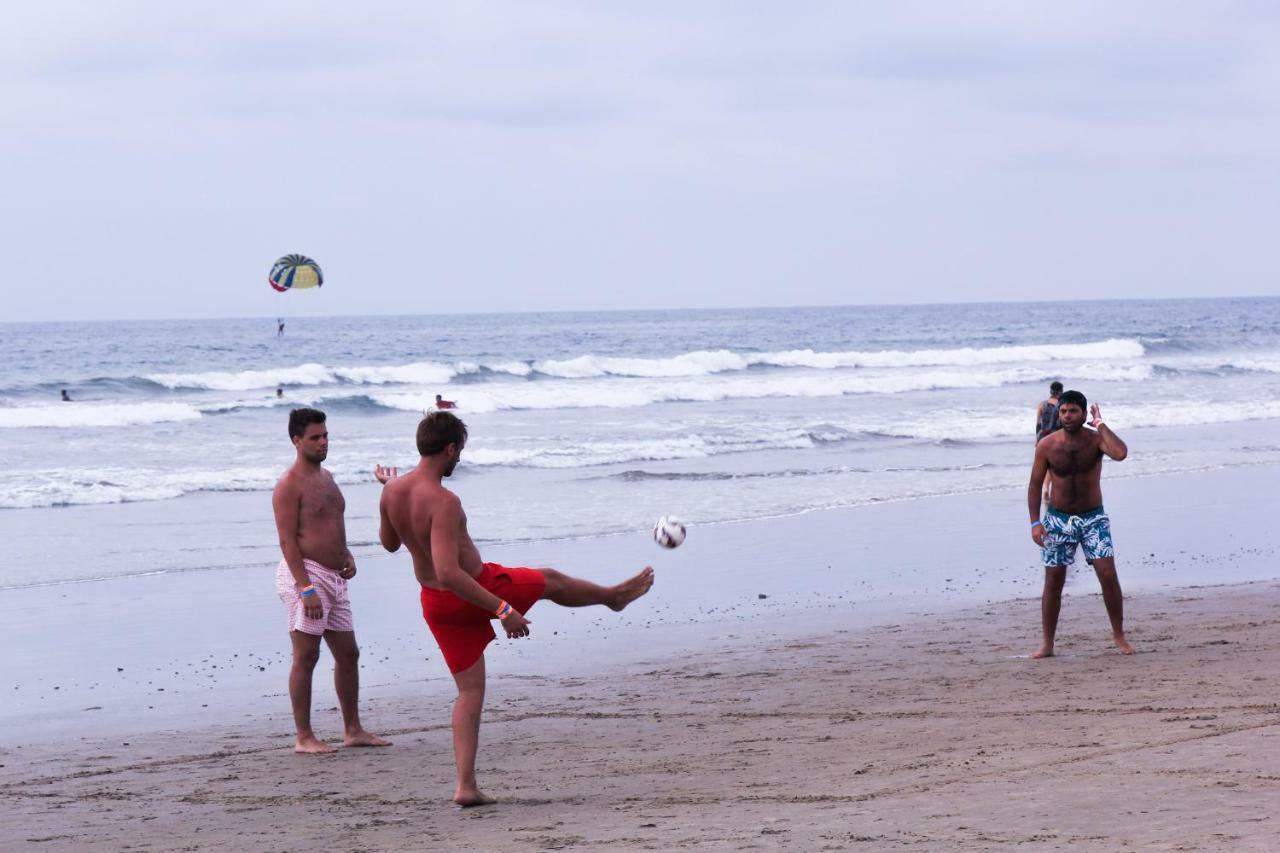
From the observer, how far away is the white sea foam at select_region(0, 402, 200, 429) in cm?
3080

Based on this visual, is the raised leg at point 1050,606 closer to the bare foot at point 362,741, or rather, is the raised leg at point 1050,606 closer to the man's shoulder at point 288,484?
the bare foot at point 362,741

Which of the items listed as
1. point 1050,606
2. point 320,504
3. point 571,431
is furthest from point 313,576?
point 571,431

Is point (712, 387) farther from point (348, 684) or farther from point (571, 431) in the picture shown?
point (348, 684)

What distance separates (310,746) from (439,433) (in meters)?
2.11

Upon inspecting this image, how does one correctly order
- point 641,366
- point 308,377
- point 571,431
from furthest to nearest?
point 641,366 → point 308,377 → point 571,431

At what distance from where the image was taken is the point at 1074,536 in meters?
8.44

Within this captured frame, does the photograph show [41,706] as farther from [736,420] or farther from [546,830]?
[736,420]

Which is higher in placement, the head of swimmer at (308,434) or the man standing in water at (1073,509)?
the head of swimmer at (308,434)

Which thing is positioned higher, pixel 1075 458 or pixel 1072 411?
pixel 1072 411

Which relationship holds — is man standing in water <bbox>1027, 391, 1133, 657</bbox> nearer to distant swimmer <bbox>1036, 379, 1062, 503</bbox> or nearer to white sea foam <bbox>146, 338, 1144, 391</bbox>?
distant swimmer <bbox>1036, 379, 1062, 503</bbox>

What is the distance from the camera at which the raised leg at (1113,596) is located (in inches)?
326

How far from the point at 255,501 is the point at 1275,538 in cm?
1126

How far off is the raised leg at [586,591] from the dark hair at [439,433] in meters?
0.62

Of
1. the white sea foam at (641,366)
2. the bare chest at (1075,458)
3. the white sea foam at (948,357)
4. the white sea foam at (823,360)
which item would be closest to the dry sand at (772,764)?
the bare chest at (1075,458)
